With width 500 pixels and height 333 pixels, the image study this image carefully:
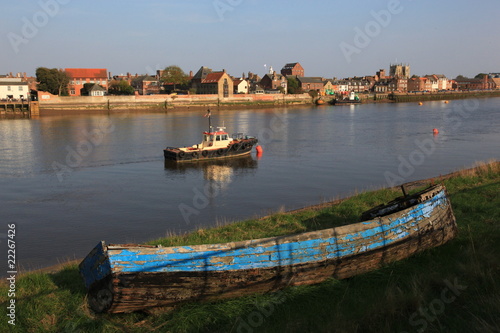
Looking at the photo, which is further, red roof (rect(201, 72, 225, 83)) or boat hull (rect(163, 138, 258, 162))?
red roof (rect(201, 72, 225, 83))

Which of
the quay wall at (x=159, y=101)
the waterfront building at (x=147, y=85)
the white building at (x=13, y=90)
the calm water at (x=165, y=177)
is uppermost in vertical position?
the waterfront building at (x=147, y=85)

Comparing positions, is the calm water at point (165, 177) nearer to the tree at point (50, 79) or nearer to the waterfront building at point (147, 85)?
the tree at point (50, 79)

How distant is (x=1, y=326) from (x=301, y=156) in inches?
1115

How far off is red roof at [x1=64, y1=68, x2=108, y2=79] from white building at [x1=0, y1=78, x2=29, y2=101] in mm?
22703

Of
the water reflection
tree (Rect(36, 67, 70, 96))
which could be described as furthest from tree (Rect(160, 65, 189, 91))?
the water reflection

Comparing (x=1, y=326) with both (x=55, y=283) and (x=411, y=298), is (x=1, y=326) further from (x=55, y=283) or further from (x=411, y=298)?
(x=411, y=298)

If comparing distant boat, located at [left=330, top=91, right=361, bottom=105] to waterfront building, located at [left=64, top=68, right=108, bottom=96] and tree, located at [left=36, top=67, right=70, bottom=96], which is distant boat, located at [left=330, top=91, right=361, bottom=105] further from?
tree, located at [left=36, top=67, right=70, bottom=96]

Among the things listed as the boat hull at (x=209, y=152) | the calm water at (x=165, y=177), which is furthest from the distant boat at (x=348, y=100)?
the boat hull at (x=209, y=152)

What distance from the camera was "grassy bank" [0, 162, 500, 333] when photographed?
23.2 feet

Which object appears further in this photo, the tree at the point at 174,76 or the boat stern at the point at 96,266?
the tree at the point at 174,76

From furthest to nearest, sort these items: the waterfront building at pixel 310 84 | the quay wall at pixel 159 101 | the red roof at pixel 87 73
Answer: the waterfront building at pixel 310 84, the red roof at pixel 87 73, the quay wall at pixel 159 101

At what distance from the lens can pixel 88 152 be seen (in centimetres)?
3725

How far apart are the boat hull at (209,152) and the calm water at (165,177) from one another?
100 centimetres

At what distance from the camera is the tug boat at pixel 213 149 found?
107 ft
